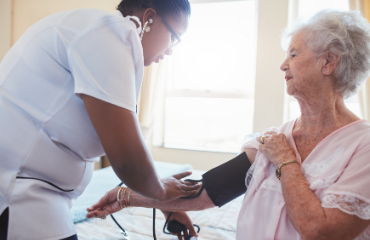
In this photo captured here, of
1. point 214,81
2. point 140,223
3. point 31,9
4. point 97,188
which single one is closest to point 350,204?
point 140,223

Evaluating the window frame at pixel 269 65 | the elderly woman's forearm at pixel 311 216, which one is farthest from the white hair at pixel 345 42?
the window frame at pixel 269 65

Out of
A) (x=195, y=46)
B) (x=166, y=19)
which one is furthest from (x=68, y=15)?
(x=195, y=46)

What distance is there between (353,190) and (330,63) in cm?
52

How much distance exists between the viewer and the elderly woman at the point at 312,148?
0.90 meters

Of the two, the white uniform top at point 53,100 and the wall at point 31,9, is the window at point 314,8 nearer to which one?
the wall at point 31,9

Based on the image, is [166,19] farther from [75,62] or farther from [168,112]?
[168,112]

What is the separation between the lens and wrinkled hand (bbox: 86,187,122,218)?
123 centimetres

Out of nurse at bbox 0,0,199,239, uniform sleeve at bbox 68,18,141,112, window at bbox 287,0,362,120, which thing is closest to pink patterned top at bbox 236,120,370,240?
nurse at bbox 0,0,199,239

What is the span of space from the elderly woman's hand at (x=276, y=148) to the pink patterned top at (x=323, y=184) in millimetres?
45

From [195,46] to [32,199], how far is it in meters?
3.69

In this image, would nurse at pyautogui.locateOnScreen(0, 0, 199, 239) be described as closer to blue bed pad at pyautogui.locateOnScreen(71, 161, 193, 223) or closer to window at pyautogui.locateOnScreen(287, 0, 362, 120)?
blue bed pad at pyautogui.locateOnScreen(71, 161, 193, 223)

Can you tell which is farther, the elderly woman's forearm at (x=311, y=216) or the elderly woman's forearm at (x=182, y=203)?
the elderly woman's forearm at (x=182, y=203)

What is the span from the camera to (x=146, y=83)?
13.3 feet

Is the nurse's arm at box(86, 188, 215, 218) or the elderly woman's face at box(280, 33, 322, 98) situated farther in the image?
the nurse's arm at box(86, 188, 215, 218)
